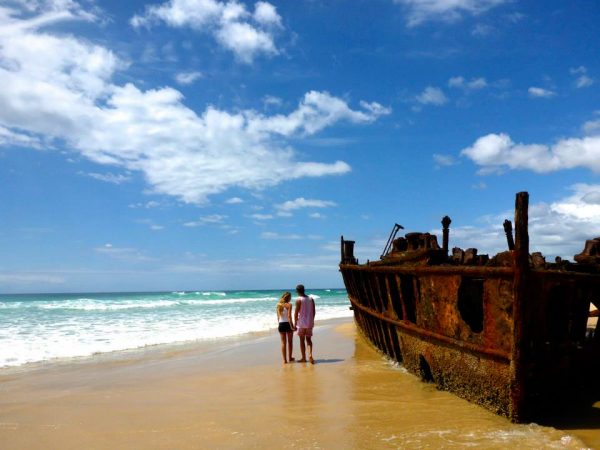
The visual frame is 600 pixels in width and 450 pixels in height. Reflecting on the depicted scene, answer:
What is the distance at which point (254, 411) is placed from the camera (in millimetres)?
6316

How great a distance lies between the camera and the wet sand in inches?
198

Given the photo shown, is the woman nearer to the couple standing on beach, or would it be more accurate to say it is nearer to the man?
the couple standing on beach

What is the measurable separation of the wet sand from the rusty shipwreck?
298mm

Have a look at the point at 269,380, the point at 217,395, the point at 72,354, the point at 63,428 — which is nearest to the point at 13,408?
the point at 63,428

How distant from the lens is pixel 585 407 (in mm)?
5719

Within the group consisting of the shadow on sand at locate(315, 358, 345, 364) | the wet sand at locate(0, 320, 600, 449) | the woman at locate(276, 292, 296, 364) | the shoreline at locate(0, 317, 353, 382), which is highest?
the woman at locate(276, 292, 296, 364)

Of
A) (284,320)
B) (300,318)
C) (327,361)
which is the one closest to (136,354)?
(284,320)

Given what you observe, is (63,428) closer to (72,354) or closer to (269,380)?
(269,380)

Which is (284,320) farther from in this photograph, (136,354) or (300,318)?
(136,354)

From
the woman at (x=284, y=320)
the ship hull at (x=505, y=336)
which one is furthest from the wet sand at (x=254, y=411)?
the woman at (x=284, y=320)

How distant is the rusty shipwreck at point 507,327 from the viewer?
5109 mm

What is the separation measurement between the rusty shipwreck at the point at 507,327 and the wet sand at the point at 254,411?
0.98ft

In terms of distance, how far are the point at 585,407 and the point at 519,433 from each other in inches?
54.8

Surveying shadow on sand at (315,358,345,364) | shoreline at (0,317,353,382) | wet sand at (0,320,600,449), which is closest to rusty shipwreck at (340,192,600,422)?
wet sand at (0,320,600,449)
